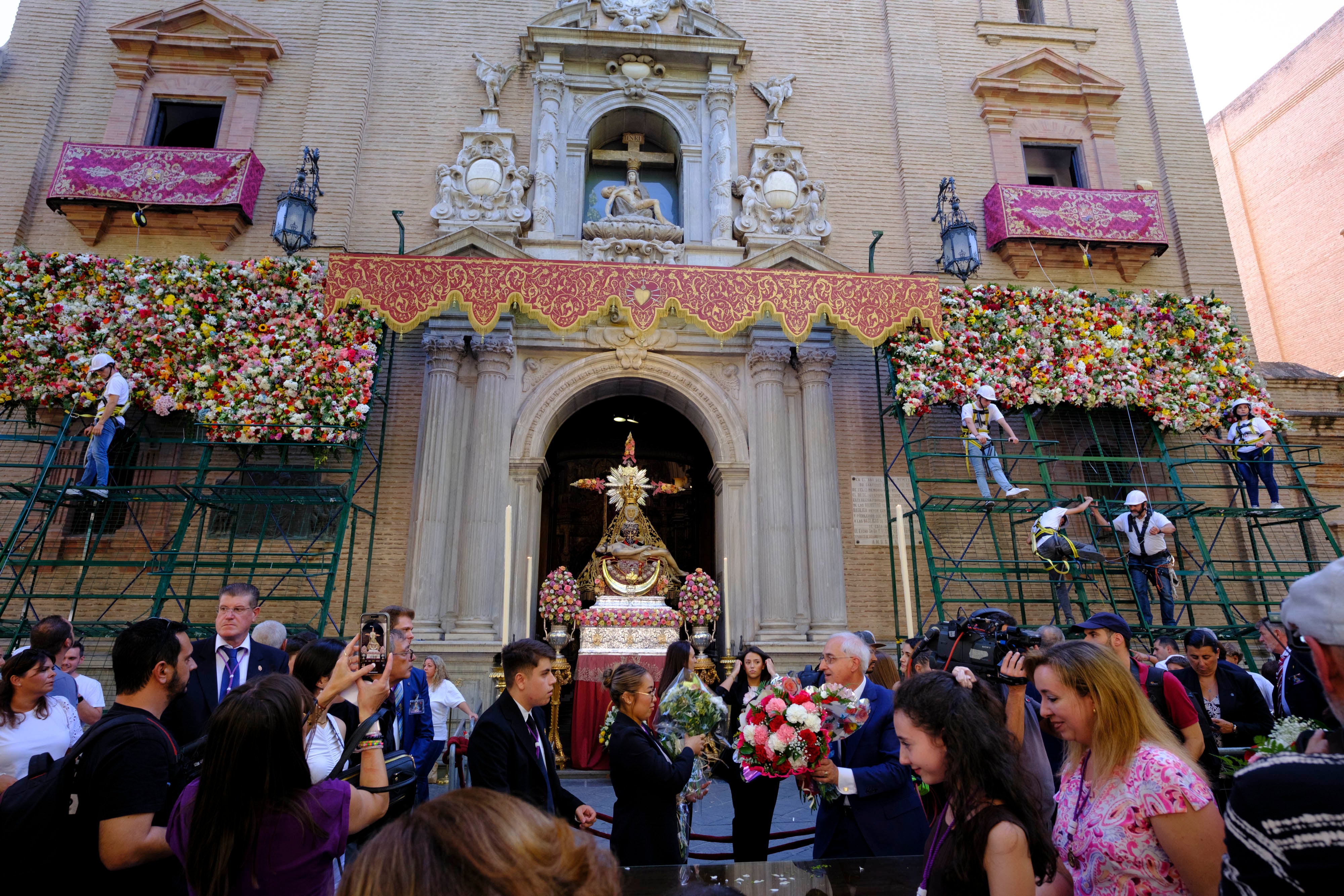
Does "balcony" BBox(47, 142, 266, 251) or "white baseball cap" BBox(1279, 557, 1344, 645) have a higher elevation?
"balcony" BBox(47, 142, 266, 251)

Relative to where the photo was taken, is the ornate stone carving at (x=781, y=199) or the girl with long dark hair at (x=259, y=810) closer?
the girl with long dark hair at (x=259, y=810)

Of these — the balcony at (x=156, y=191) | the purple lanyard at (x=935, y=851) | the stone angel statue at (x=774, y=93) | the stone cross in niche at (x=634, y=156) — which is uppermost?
the stone angel statue at (x=774, y=93)

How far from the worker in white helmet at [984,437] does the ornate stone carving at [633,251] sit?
17.2 ft

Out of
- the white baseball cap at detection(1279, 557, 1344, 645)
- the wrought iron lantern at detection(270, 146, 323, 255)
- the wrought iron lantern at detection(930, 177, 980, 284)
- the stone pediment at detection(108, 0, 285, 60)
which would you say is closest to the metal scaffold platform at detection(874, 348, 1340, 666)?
the wrought iron lantern at detection(930, 177, 980, 284)

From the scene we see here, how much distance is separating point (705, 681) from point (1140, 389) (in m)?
8.28

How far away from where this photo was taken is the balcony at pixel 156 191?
41.4 feet

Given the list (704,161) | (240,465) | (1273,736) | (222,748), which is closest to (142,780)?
(222,748)

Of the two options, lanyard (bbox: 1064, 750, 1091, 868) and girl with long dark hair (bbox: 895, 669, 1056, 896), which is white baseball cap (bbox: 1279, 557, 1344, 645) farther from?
lanyard (bbox: 1064, 750, 1091, 868)

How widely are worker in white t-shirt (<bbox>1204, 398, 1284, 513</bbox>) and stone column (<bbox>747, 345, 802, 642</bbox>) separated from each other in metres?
6.69

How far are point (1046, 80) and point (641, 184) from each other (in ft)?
28.0

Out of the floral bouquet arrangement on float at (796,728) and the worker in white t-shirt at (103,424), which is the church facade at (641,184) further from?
the floral bouquet arrangement on float at (796,728)

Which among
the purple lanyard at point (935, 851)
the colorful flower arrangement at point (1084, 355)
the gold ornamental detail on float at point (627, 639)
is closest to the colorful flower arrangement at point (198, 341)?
the gold ornamental detail on float at point (627, 639)

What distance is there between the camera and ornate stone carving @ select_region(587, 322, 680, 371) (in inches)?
498

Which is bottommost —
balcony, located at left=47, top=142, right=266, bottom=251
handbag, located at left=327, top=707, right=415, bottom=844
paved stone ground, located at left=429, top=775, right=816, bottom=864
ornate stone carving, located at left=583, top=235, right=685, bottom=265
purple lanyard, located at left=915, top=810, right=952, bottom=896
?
paved stone ground, located at left=429, top=775, right=816, bottom=864
